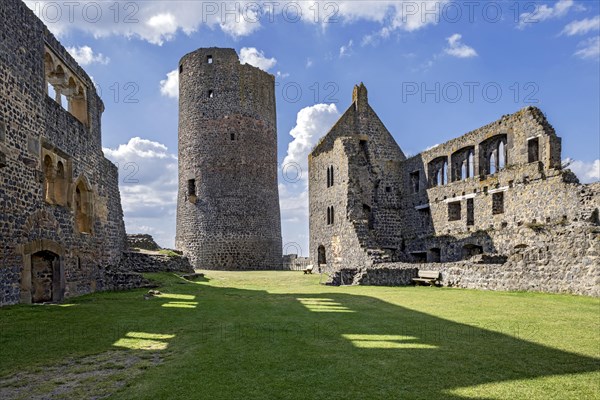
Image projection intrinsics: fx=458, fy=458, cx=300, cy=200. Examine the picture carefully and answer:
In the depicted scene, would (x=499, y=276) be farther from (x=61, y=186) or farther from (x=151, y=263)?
(x=151, y=263)

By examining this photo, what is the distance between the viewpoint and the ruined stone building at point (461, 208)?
15.0m

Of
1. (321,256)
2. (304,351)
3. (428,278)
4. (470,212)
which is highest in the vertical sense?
(470,212)

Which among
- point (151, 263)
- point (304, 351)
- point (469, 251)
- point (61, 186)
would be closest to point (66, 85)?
point (61, 186)

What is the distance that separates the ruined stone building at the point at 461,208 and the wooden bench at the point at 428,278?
370 mm

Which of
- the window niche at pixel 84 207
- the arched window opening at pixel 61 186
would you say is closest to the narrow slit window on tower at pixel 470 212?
the window niche at pixel 84 207

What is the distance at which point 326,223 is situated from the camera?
29.6 metres

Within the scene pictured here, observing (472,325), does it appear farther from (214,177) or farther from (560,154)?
(214,177)

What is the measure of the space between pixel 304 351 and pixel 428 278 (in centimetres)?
1315

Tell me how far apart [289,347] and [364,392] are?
226 cm

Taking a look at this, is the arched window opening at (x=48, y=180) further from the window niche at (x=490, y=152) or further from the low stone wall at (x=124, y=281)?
the window niche at (x=490, y=152)

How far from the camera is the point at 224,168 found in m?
34.4

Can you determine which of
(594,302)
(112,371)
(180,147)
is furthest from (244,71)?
(112,371)

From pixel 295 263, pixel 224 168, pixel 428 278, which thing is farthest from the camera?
pixel 295 263

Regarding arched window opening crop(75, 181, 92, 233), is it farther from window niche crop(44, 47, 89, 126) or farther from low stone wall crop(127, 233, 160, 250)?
low stone wall crop(127, 233, 160, 250)
